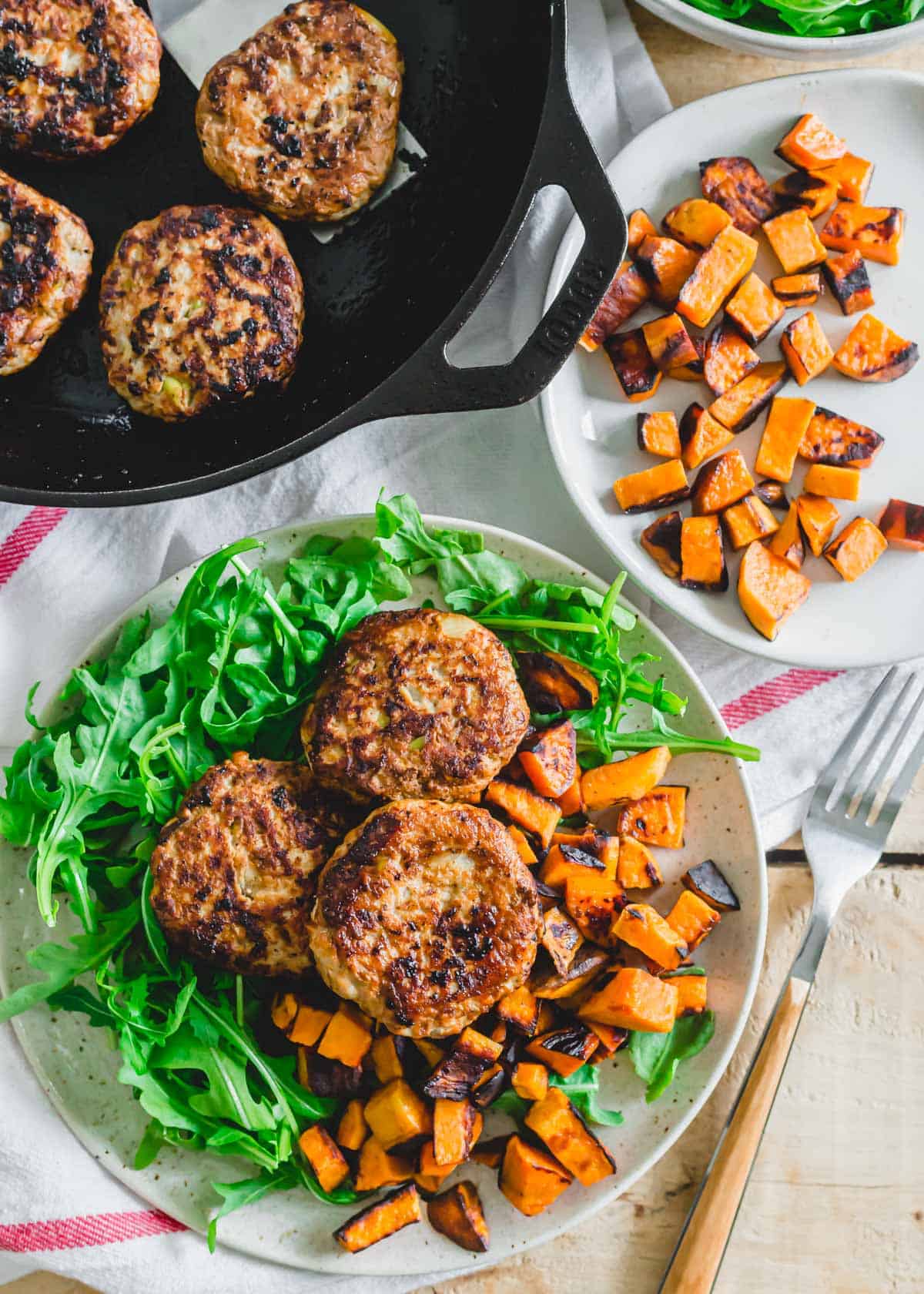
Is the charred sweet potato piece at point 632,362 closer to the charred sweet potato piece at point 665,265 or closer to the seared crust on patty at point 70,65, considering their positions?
the charred sweet potato piece at point 665,265

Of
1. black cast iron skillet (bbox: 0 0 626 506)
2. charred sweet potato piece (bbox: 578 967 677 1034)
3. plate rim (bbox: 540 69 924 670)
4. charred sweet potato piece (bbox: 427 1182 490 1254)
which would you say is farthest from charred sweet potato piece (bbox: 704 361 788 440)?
charred sweet potato piece (bbox: 427 1182 490 1254)

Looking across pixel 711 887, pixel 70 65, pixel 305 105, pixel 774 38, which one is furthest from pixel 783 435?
pixel 70 65

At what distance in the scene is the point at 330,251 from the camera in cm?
249

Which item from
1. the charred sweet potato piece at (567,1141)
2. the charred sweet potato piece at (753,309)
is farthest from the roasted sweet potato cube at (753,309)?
the charred sweet potato piece at (567,1141)

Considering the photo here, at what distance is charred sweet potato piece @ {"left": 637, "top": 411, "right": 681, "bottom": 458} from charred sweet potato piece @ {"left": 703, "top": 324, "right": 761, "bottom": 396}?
119 mm

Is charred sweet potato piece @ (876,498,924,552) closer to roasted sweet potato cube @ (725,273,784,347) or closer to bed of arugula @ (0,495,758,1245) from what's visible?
roasted sweet potato cube @ (725,273,784,347)

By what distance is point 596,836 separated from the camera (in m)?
A: 2.32

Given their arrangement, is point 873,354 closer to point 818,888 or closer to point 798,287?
point 798,287

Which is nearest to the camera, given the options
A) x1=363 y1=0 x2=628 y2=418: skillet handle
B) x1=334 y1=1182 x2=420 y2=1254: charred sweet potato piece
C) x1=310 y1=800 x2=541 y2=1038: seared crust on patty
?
x1=363 y1=0 x2=628 y2=418: skillet handle

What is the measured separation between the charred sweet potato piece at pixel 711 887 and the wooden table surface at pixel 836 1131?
1.01 feet

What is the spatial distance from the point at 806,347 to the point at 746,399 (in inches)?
6.6

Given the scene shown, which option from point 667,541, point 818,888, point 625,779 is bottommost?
point 818,888

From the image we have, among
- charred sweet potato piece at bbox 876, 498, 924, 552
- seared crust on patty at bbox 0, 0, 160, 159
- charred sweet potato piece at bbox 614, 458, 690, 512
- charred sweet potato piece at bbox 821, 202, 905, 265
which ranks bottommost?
charred sweet potato piece at bbox 876, 498, 924, 552

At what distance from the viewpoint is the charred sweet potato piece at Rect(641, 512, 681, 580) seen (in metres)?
2.45
